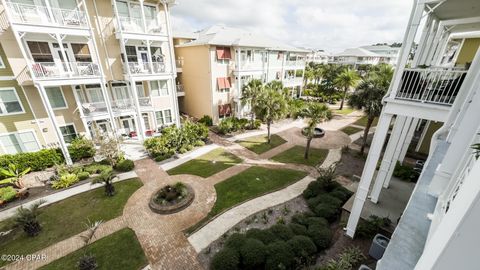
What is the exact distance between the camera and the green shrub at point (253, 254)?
798 centimetres

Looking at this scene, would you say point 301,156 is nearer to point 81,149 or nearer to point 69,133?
point 81,149

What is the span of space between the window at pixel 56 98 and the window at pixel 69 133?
6.15ft

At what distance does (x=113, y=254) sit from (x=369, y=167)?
486 inches

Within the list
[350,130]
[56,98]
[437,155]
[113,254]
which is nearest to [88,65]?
[56,98]

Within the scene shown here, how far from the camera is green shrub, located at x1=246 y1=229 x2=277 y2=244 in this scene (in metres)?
8.98

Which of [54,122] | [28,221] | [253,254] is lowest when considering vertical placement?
[28,221]

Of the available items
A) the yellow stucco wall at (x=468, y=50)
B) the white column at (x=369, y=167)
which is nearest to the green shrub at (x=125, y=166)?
the white column at (x=369, y=167)

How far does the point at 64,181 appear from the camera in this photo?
14.4m

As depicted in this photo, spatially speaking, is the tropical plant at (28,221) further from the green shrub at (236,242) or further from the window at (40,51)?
the window at (40,51)

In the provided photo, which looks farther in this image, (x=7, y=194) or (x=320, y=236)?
(x=7, y=194)

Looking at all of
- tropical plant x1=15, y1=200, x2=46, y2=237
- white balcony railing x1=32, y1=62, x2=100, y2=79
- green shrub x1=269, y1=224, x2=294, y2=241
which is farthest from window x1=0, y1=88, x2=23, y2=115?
green shrub x1=269, y1=224, x2=294, y2=241

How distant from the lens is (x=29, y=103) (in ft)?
52.3

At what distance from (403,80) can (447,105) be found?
1.50 meters

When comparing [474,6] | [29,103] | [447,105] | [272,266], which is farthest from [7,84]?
[474,6]
